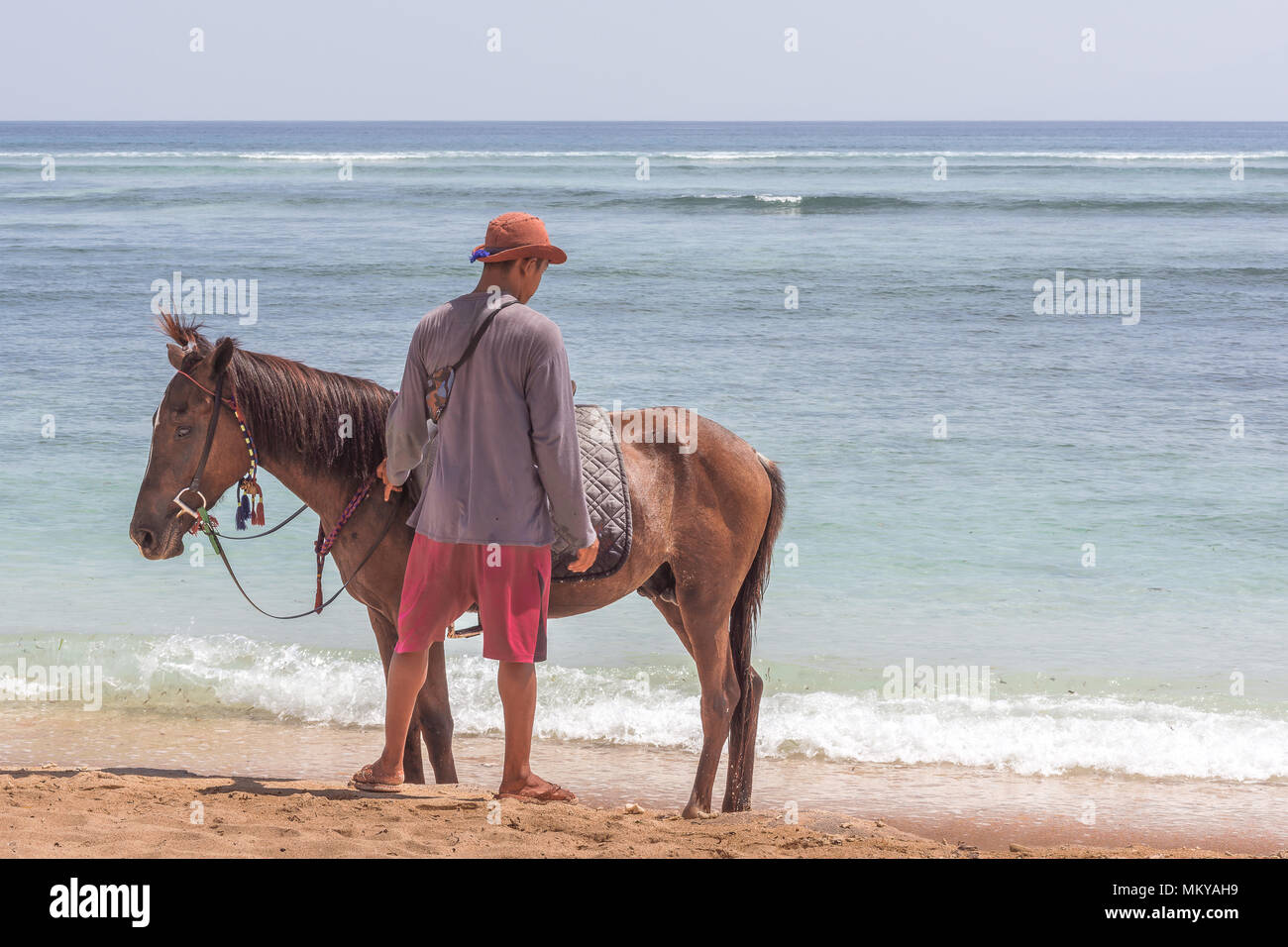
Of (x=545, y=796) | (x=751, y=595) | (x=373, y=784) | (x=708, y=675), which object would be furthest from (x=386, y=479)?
(x=751, y=595)

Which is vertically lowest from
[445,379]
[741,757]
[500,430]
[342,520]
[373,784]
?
[741,757]

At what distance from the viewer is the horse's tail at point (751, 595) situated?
16.4 ft

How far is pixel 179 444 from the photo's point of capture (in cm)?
405

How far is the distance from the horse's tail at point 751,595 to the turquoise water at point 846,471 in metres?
1.11

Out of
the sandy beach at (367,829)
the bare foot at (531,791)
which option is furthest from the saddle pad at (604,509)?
the sandy beach at (367,829)

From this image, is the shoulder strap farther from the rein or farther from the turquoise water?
the turquoise water

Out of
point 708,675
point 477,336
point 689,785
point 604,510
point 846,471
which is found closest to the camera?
point 477,336

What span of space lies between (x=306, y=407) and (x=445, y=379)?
78cm

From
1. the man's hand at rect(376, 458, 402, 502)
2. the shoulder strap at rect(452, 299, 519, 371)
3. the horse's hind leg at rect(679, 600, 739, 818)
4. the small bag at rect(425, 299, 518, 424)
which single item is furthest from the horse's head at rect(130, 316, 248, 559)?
the horse's hind leg at rect(679, 600, 739, 818)

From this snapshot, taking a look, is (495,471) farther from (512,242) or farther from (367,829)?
(367,829)

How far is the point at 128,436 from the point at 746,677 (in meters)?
8.65

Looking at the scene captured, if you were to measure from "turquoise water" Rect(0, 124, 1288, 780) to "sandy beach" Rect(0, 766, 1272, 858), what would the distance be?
1.88 metres

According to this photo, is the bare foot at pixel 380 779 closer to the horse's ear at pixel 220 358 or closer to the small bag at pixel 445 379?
the small bag at pixel 445 379

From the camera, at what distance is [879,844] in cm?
393
